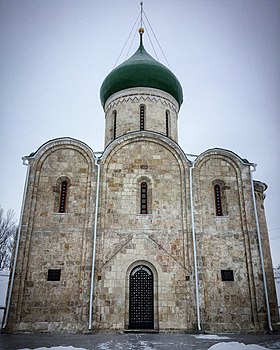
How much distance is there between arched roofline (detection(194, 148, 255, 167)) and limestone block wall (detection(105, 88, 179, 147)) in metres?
2.63

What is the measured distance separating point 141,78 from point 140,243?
7.93 meters

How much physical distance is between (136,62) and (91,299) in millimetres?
10846

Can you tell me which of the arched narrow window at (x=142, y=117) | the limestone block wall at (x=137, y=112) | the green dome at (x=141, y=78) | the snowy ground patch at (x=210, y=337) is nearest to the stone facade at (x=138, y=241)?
the snowy ground patch at (x=210, y=337)

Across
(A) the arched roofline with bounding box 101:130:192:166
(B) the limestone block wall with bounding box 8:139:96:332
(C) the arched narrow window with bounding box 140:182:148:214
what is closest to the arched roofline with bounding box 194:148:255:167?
(A) the arched roofline with bounding box 101:130:192:166

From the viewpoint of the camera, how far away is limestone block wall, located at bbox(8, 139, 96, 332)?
1010 cm

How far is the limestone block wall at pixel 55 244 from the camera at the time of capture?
1010 cm

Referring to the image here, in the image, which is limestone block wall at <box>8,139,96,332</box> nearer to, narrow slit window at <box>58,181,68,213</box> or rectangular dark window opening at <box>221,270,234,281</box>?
narrow slit window at <box>58,181,68,213</box>

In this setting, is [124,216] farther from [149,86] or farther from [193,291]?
[149,86]

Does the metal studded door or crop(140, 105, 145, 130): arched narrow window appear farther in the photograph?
crop(140, 105, 145, 130): arched narrow window

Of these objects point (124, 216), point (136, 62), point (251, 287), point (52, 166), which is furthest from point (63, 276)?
point (136, 62)

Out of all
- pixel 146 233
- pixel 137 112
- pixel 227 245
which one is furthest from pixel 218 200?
pixel 137 112

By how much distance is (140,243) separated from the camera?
1109 cm

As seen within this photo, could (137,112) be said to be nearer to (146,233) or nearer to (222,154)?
(222,154)

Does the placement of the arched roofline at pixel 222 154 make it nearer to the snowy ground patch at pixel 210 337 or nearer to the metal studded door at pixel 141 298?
the metal studded door at pixel 141 298
